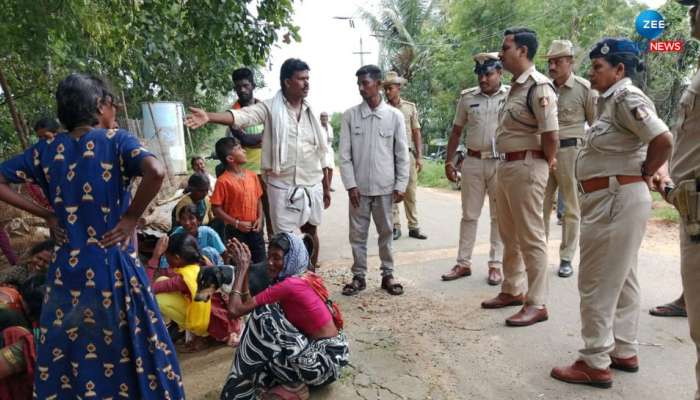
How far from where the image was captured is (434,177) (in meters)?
13.7

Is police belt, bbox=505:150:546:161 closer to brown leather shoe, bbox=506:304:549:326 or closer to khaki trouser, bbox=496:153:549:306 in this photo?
khaki trouser, bbox=496:153:549:306

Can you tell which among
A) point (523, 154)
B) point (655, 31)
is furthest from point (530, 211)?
point (655, 31)

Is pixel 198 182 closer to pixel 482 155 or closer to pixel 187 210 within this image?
pixel 187 210

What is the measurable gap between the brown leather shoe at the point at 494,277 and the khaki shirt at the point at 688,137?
271 centimetres

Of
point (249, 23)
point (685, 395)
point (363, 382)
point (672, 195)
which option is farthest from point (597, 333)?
point (249, 23)

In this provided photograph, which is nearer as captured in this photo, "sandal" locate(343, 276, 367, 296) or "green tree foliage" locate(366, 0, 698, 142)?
"sandal" locate(343, 276, 367, 296)

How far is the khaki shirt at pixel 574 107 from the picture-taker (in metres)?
4.71

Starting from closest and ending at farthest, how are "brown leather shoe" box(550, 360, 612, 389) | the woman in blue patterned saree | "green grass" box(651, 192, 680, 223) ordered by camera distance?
the woman in blue patterned saree < "brown leather shoe" box(550, 360, 612, 389) < "green grass" box(651, 192, 680, 223)

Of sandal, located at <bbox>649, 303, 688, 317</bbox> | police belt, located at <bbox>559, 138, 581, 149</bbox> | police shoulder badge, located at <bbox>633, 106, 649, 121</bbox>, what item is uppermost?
police shoulder badge, located at <bbox>633, 106, 649, 121</bbox>

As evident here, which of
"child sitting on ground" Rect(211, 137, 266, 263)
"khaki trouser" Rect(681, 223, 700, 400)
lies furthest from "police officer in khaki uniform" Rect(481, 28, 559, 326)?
"child sitting on ground" Rect(211, 137, 266, 263)

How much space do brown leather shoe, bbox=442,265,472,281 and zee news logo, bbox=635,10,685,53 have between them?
29.9 ft

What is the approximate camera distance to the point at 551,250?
558cm

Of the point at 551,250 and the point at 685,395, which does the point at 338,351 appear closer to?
the point at 685,395

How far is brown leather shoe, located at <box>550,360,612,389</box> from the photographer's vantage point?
271 centimetres
